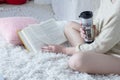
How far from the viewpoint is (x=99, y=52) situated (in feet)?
4.09

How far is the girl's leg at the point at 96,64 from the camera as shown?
1203 mm

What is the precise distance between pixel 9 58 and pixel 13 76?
0.18 metres

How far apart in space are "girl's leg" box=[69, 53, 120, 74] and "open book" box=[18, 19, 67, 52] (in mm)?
277

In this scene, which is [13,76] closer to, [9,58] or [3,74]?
[3,74]

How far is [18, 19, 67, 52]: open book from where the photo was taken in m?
1.41

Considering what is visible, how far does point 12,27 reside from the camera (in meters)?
1.51

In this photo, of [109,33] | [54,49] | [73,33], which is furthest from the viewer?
[73,33]

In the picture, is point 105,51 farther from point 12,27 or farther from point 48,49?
point 12,27

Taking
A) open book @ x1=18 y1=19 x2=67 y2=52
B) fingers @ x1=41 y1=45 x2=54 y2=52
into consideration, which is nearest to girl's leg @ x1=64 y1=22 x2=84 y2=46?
open book @ x1=18 y1=19 x2=67 y2=52

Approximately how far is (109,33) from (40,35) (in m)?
0.42

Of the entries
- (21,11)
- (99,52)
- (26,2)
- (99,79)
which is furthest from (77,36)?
(26,2)

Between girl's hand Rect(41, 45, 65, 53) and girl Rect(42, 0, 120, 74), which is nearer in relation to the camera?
girl Rect(42, 0, 120, 74)

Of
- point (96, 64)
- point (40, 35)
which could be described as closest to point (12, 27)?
point (40, 35)

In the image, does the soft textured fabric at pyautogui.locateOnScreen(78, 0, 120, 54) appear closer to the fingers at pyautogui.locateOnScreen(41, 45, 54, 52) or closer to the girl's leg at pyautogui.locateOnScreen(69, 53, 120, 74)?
the girl's leg at pyautogui.locateOnScreen(69, 53, 120, 74)
